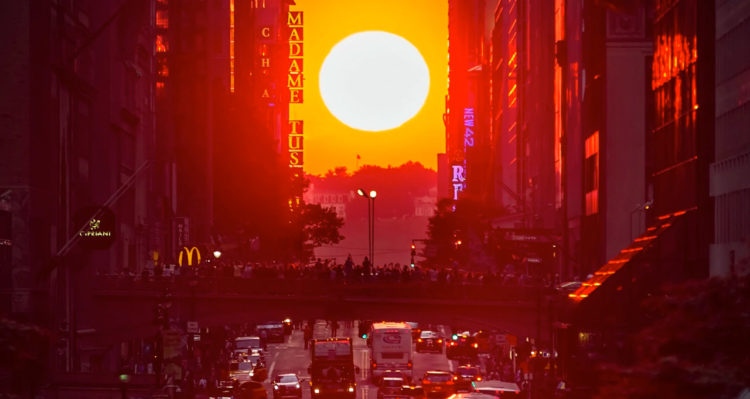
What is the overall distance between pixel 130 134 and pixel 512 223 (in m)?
54.3

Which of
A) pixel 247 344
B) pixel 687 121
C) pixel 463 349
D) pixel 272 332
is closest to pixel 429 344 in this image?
pixel 463 349

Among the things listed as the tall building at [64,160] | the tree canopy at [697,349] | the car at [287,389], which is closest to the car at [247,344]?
the tall building at [64,160]

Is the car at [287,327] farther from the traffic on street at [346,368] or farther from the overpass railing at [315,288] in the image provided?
the overpass railing at [315,288]

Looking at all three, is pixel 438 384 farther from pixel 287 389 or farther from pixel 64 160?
pixel 64 160

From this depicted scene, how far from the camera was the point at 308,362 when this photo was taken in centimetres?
10762

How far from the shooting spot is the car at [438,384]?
70.1 metres

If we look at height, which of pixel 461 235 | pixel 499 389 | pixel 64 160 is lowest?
pixel 499 389

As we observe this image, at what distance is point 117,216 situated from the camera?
304 ft

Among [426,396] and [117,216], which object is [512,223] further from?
[426,396]

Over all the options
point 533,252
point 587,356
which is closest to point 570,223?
point 533,252

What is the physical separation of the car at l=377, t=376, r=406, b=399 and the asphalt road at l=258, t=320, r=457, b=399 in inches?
191

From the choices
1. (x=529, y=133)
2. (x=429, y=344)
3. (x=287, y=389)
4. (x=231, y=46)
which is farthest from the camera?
(x=231, y=46)

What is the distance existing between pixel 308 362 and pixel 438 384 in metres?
37.9

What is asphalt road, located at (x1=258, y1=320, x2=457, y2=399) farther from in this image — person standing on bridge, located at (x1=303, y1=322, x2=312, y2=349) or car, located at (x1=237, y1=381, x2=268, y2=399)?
car, located at (x1=237, y1=381, x2=268, y2=399)
